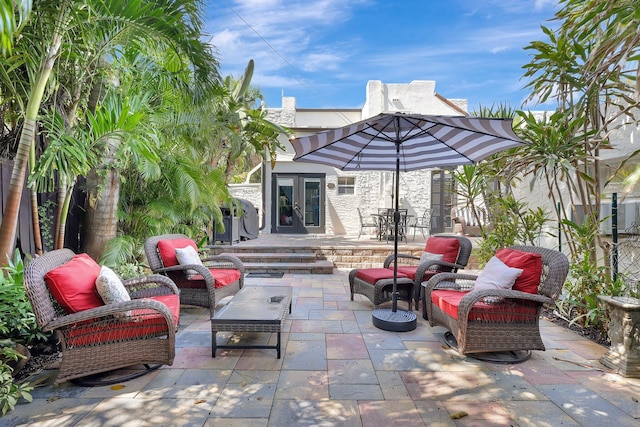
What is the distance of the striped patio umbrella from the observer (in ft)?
9.34

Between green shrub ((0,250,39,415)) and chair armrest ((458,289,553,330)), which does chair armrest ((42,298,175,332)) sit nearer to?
green shrub ((0,250,39,415))

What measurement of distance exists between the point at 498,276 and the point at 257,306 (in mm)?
2306

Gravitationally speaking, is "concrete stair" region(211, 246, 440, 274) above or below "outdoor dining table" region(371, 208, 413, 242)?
below

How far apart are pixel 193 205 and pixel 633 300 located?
5.12 m

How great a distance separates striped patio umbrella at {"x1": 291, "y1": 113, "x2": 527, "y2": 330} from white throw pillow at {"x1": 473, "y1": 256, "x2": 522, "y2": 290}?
3.13 ft

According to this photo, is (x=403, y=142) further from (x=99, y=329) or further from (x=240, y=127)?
(x=240, y=127)

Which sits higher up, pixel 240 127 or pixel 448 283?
pixel 240 127

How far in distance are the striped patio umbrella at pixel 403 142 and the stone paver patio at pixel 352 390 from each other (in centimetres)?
94

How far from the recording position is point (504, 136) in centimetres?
281

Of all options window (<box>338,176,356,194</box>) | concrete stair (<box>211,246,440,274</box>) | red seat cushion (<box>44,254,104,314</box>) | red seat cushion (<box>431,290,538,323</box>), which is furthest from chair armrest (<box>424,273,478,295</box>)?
window (<box>338,176,356,194</box>)

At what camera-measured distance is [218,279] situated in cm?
412

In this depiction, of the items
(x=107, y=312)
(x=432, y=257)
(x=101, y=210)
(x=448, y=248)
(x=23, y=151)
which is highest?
(x=23, y=151)

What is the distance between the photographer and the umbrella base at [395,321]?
3559 millimetres

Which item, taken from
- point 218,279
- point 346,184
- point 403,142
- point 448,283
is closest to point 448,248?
point 448,283
